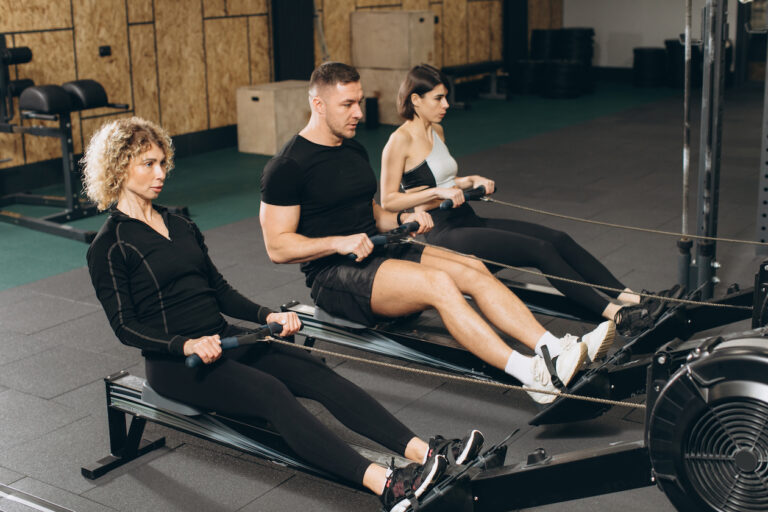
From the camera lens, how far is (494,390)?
329 cm

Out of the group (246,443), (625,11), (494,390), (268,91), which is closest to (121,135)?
(246,443)

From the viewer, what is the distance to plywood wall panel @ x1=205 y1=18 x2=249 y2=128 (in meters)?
8.33

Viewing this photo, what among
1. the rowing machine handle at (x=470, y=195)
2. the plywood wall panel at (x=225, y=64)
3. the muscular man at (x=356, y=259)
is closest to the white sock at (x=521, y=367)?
the muscular man at (x=356, y=259)

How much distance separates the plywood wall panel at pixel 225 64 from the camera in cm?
833

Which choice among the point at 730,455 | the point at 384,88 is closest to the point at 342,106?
the point at 730,455

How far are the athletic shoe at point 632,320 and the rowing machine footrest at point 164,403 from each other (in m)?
1.62

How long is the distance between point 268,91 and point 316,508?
588 centimetres

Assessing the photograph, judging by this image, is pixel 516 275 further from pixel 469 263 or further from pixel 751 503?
pixel 751 503

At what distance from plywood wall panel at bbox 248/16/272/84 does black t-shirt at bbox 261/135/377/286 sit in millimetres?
5804

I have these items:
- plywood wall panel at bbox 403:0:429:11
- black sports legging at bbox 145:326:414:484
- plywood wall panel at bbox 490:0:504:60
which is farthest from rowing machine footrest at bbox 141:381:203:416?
plywood wall panel at bbox 490:0:504:60

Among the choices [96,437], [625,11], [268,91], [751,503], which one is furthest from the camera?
[625,11]

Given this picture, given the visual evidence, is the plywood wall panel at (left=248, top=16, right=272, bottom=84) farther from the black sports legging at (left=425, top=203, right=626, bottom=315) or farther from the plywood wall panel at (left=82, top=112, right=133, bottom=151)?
the black sports legging at (left=425, top=203, right=626, bottom=315)

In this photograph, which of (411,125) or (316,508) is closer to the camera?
(316,508)

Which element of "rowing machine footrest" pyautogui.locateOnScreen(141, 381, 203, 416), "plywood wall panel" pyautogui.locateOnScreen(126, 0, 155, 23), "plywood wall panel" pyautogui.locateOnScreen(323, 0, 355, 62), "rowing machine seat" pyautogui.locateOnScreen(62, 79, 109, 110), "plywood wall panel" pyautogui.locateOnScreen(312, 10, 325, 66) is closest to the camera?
"rowing machine footrest" pyautogui.locateOnScreen(141, 381, 203, 416)
